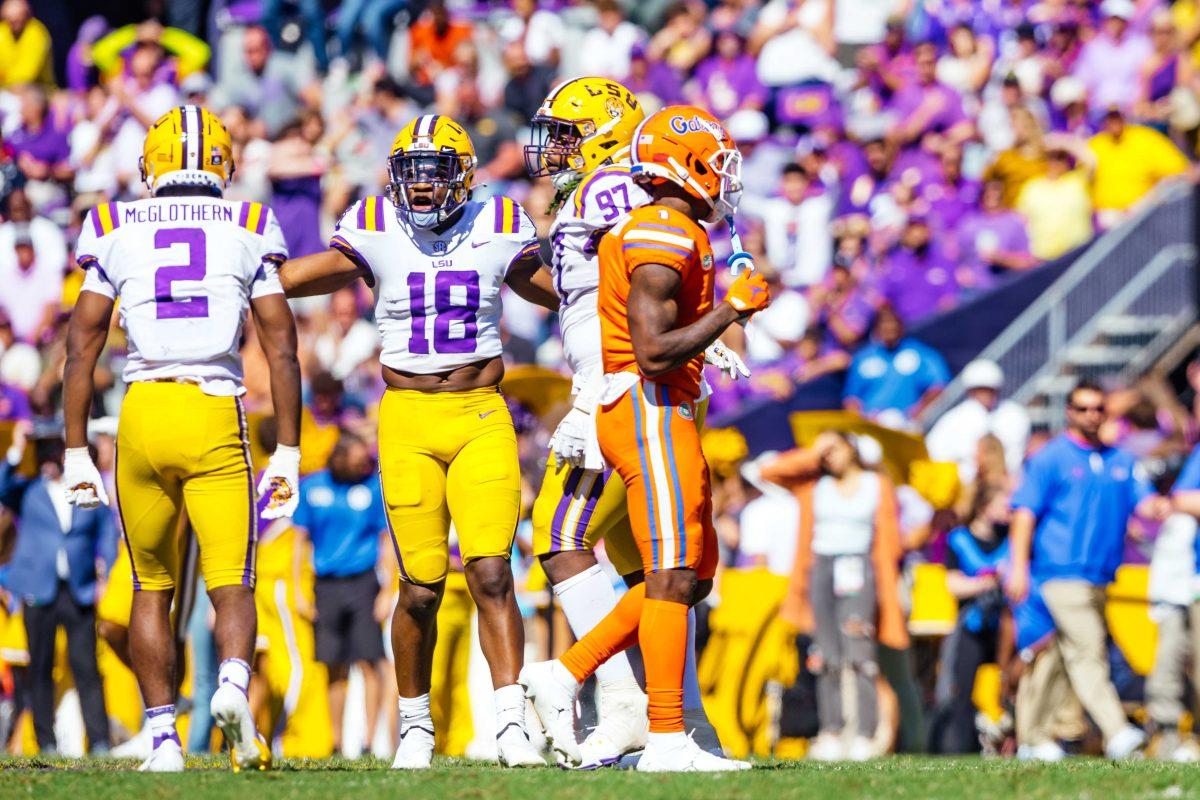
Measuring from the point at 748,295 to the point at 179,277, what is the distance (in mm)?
2133

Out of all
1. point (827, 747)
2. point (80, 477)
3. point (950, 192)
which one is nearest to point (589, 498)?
point (80, 477)

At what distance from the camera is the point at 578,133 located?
860 centimetres

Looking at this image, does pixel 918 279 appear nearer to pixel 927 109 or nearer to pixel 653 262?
pixel 927 109

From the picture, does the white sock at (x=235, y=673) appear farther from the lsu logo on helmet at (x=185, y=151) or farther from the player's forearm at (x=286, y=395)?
the lsu logo on helmet at (x=185, y=151)

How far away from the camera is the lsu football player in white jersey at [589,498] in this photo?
25.9 feet

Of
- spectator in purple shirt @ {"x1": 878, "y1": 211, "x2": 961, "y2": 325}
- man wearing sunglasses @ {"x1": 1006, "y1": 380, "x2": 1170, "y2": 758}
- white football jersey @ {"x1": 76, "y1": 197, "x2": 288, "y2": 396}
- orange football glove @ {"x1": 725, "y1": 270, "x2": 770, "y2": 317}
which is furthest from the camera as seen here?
spectator in purple shirt @ {"x1": 878, "y1": 211, "x2": 961, "y2": 325}

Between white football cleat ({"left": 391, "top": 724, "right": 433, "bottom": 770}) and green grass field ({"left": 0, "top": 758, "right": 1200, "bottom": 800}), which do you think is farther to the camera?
white football cleat ({"left": 391, "top": 724, "right": 433, "bottom": 770})

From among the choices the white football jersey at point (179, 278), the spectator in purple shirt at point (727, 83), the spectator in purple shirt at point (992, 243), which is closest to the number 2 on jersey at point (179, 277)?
the white football jersey at point (179, 278)

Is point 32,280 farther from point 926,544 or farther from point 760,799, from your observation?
point 760,799

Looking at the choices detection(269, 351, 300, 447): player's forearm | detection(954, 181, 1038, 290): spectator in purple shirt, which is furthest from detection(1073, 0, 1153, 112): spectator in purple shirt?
detection(269, 351, 300, 447): player's forearm

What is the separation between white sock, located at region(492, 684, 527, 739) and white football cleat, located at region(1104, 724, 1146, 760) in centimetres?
476

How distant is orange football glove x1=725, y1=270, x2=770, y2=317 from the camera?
23.6ft

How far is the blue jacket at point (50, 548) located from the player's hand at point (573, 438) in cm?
553

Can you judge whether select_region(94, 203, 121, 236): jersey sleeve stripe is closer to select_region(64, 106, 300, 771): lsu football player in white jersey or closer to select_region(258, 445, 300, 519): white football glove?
select_region(64, 106, 300, 771): lsu football player in white jersey
